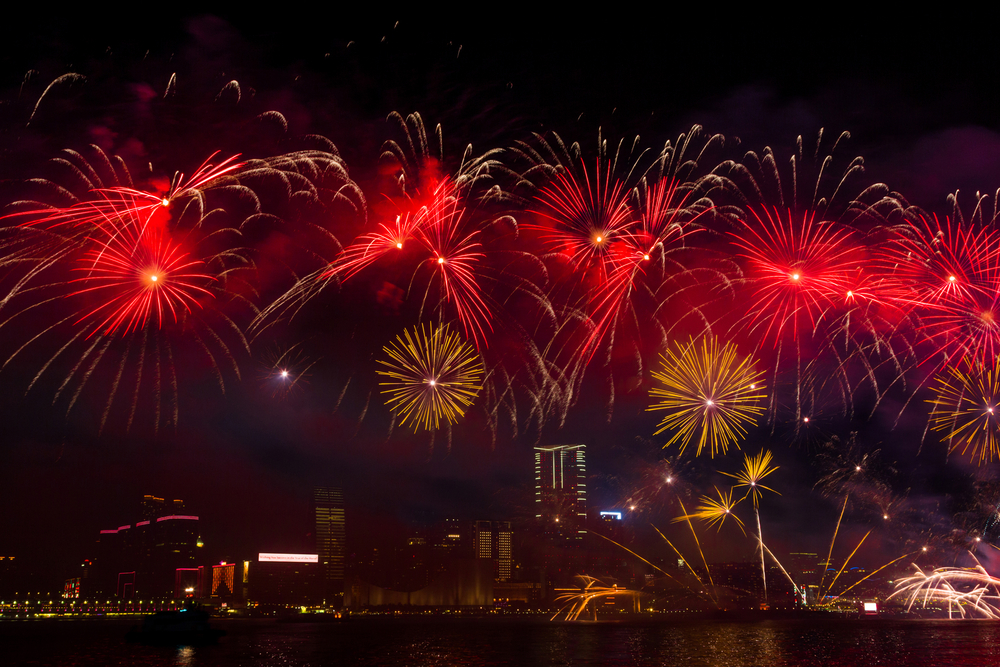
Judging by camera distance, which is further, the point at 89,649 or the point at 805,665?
the point at 89,649

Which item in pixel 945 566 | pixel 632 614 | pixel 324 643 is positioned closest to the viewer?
pixel 324 643

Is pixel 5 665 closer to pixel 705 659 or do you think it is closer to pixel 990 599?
pixel 705 659

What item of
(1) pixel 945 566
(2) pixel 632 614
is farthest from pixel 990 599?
(2) pixel 632 614

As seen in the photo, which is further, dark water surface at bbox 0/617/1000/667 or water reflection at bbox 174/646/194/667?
water reflection at bbox 174/646/194/667

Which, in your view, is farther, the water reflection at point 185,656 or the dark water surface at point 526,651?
the water reflection at point 185,656

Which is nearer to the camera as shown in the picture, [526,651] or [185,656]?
[185,656]

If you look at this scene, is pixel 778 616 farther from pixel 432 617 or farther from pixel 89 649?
pixel 89 649

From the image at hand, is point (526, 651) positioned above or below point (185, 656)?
above

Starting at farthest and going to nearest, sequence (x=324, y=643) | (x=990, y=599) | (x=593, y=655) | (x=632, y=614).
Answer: (x=632, y=614), (x=990, y=599), (x=324, y=643), (x=593, y=655)

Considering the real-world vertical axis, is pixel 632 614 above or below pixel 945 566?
below

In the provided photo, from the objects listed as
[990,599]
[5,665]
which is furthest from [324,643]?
[990,599]
